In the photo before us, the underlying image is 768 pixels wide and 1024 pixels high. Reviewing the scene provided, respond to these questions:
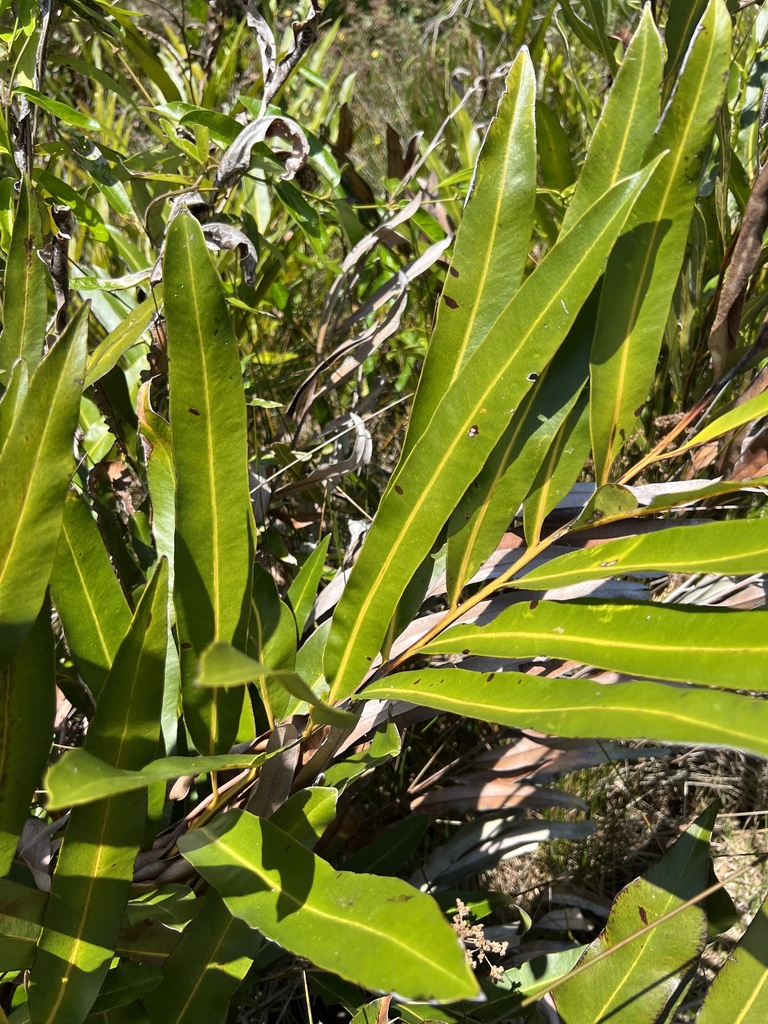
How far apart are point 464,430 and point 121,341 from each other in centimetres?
35

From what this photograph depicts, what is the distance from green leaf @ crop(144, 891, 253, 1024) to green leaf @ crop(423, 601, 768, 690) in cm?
26

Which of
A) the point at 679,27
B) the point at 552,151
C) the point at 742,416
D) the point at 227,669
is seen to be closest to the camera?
the point at 227,669

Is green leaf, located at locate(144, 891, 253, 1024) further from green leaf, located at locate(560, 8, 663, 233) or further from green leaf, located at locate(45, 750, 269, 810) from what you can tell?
green leaf, located at locate(560, 8, 663, 233)

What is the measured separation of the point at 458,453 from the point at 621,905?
1.54 feet

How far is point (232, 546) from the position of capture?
0.61m

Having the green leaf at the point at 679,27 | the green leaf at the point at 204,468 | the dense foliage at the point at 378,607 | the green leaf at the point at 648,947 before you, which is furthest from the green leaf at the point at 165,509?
the green leaf at the point at 679,27

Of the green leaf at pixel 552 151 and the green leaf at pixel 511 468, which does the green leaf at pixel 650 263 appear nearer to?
the green leaf at pixel 511 468

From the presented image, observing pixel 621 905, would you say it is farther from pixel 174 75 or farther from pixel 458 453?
pixel 174 75

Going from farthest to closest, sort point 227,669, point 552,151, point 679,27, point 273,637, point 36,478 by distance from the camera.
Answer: point 552,151
point 679,27
point 273,637
point 36,478
point 227,669

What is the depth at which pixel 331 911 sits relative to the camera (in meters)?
0.49

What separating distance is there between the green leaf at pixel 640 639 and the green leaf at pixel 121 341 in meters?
0.39

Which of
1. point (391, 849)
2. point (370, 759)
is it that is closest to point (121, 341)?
point (370, 759)

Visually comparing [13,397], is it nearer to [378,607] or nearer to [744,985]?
[378,607]

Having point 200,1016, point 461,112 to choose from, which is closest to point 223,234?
point 200,1016
